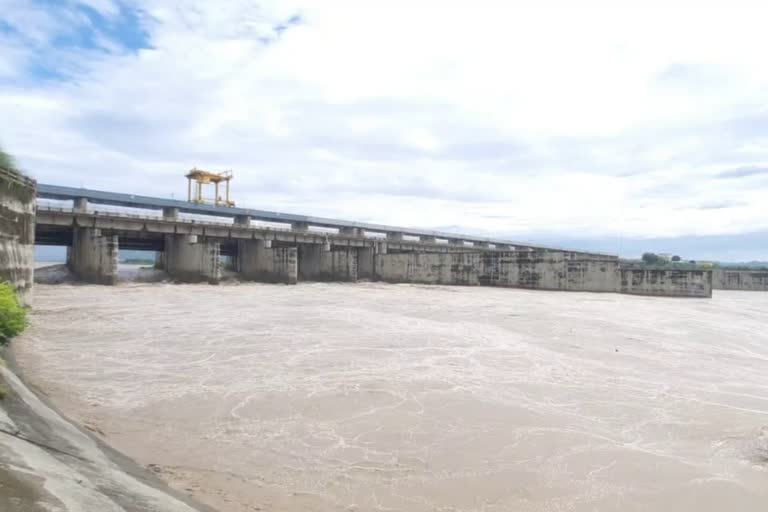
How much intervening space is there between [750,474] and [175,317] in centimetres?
1928

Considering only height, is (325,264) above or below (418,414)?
above

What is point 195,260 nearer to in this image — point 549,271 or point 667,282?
point 549,271

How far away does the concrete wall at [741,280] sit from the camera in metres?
66.9

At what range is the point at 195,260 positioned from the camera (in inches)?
1699

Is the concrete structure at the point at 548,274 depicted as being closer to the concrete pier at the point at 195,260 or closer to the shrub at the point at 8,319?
the concrete pier at the point at 195,260

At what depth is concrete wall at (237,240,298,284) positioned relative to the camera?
159ft

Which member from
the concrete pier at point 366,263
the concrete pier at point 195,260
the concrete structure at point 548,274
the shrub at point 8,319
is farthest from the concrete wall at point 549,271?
the shrub at point 8,319

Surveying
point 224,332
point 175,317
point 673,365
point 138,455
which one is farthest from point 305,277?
point 138,455

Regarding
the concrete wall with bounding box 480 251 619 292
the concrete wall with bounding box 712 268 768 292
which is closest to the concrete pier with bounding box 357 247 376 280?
the concrete wall with bounding box 480 251 619 292

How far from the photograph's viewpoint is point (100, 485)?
12.9ft

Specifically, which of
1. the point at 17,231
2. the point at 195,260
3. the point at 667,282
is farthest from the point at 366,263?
the point at 17,231

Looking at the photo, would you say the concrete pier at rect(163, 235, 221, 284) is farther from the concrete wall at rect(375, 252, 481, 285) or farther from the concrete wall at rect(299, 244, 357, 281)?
the concrete wall at rect(375, 252, 481, 285)

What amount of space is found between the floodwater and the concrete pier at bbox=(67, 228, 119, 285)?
21451 mm

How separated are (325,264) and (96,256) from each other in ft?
85.1
